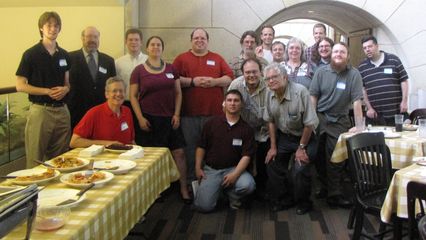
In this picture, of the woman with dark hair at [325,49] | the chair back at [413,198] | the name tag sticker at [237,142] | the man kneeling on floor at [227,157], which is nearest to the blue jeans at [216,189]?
the man kneeling on floor at [227,157]

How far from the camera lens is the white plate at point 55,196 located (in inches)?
67.6

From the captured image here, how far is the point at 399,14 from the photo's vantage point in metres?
5.19

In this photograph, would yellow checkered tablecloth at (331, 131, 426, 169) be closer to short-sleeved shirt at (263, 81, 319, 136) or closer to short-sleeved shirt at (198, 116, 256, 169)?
short-sleeved shirt at (263, 81, 319, 136)

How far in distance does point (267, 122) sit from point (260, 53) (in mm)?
885

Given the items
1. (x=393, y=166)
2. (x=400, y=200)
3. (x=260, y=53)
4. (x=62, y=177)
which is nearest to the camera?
(x=62, y=177)

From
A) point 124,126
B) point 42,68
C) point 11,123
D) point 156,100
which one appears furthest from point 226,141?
point 11,123

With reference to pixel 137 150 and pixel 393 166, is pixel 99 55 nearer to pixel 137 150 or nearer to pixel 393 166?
pixel 137 150

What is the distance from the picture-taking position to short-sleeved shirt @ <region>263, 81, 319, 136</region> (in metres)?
3.54

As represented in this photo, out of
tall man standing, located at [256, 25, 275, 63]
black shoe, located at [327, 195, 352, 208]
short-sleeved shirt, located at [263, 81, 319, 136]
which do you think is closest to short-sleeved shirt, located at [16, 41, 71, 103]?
short-sleeved shirt, located at [263, 81, 319, 136]

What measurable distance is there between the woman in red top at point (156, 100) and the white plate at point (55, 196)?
5.65 feet

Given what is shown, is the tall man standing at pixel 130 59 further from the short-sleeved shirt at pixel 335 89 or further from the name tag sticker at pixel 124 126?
the short-sleeved shirt at pixel 335 89

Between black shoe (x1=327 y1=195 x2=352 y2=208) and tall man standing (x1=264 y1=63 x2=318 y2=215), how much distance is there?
0.25 meters

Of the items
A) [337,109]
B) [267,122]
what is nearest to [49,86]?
[267,122]

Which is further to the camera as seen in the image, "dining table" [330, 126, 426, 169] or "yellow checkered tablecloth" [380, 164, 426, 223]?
"dining table" [330, 126, 426, 169]
